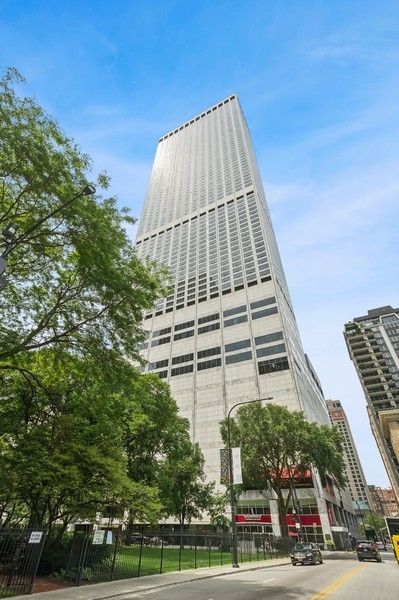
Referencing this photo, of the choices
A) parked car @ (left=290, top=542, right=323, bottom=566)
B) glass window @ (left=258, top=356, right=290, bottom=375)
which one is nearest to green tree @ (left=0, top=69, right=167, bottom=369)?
parked car @ (left=290, top=542, right=323, bottom=566)

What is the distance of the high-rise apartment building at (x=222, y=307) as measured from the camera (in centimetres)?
5975

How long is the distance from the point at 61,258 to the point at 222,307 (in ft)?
209

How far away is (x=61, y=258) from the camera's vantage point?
14336 mm

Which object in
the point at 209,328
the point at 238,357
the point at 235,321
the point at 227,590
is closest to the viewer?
the point at 227,590

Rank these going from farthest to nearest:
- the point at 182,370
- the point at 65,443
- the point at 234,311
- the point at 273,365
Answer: the point at 234,311, the point at 182,370, the point at 273,365, the point at 65,443

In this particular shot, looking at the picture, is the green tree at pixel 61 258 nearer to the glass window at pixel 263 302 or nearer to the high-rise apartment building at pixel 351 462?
the glass window at pixel 263 302

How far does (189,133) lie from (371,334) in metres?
123

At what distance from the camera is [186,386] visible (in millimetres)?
68500

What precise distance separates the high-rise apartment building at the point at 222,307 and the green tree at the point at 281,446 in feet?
40.9

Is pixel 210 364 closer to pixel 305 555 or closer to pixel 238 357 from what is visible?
pixel 238 357

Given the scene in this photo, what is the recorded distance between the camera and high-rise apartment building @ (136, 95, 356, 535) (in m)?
59.8

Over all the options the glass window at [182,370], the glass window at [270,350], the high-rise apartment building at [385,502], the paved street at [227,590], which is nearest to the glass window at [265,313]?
the glass window at [270,350]

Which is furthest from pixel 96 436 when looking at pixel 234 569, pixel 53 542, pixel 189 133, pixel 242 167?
pixel 189 133

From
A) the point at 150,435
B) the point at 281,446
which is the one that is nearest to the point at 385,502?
the point at 281,446
